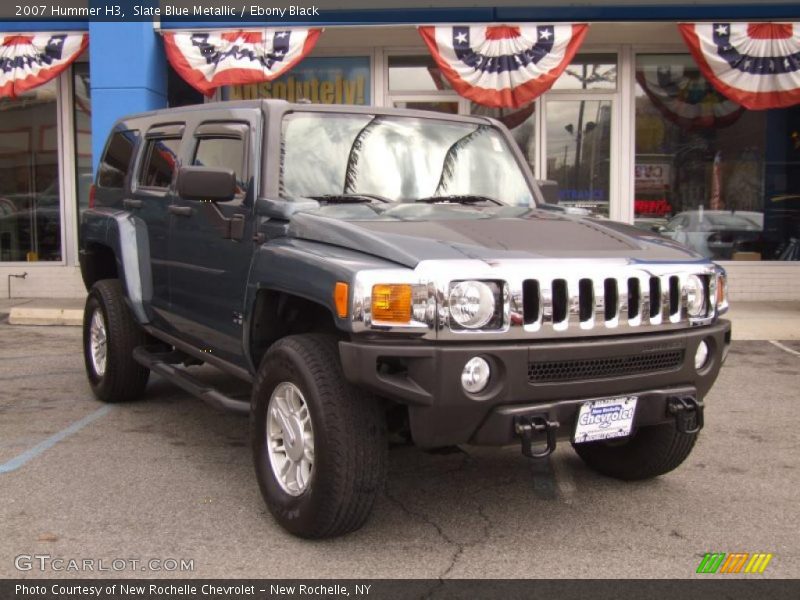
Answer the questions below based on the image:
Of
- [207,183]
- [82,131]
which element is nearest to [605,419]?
[207,183]

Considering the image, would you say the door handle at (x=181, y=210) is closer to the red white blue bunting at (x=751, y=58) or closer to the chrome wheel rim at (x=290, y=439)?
the chrome wheel rim at (x=290, y=439)

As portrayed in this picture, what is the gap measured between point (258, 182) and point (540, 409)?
1.87m

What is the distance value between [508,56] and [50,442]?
7260mm

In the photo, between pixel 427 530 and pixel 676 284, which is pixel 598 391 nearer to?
pixel 676 284

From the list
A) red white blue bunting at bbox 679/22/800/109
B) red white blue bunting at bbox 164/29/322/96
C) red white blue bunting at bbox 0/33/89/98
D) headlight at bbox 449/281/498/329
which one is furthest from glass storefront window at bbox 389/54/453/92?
headlight at bbox 449/281/498/329

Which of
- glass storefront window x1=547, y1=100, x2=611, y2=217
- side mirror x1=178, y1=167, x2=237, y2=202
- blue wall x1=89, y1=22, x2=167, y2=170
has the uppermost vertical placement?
blue wall x1=89, y1=22, x2=167, y2=170

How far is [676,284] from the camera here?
3736mm

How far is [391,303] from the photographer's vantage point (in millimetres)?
3301

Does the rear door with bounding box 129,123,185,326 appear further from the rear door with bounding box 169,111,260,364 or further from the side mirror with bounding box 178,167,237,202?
the side mirror with bounding box 178,167,237,202

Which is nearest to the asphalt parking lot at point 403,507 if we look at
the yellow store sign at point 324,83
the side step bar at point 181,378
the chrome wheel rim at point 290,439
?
the chrome wheel rim at point 290,439

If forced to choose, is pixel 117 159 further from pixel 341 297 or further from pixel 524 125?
pixel 524 125

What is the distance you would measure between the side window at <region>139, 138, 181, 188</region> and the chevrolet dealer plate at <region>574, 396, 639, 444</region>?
2.99 m

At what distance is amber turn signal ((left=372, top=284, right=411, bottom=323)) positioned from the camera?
3.29m

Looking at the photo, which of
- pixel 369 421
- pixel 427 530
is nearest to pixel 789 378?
pixel 427 530
